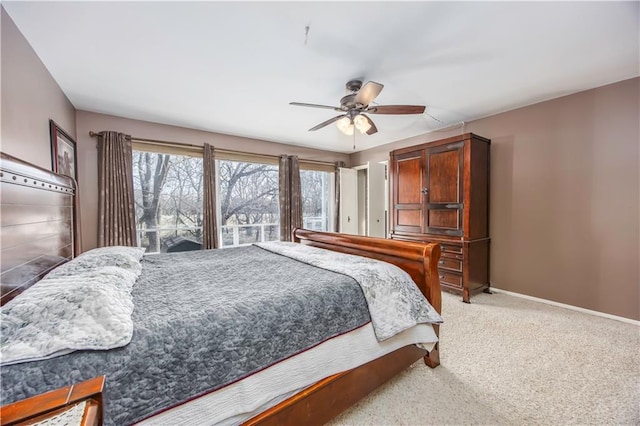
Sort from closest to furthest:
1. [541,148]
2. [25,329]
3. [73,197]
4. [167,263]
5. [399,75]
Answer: [25,329]
[167,263]
[73,197]
[399,75]
[541,148]

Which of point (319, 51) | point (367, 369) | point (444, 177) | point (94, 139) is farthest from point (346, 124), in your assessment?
point (94, 139)

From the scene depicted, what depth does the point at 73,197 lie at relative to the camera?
7.38 feet

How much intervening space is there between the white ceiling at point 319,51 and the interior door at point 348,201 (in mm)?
2419

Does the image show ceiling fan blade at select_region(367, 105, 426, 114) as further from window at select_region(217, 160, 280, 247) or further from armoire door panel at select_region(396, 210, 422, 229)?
window at select_region(217, 160, 280, 247)

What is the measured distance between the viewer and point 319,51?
205 centimetres

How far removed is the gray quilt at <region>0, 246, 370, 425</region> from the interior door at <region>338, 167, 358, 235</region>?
380 centimetres

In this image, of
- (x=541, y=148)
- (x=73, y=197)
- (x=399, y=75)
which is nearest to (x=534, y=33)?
(x=399, y=75)

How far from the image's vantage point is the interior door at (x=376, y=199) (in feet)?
16.2

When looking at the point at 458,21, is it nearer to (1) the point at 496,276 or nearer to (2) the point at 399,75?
(2) the point at 399,75

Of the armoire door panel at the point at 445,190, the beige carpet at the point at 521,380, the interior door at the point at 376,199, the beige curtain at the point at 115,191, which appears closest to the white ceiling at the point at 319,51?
the beige curtain at the point at 115,191

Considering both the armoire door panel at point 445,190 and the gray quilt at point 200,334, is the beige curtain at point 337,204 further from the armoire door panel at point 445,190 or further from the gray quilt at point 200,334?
the gray quilt at point 200,334

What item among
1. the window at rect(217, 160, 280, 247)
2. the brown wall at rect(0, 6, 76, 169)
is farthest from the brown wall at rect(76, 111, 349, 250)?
the brown wall at rect(0, 6, 76, 169)

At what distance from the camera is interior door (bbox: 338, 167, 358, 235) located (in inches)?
215

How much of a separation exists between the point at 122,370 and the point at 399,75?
2.87m
